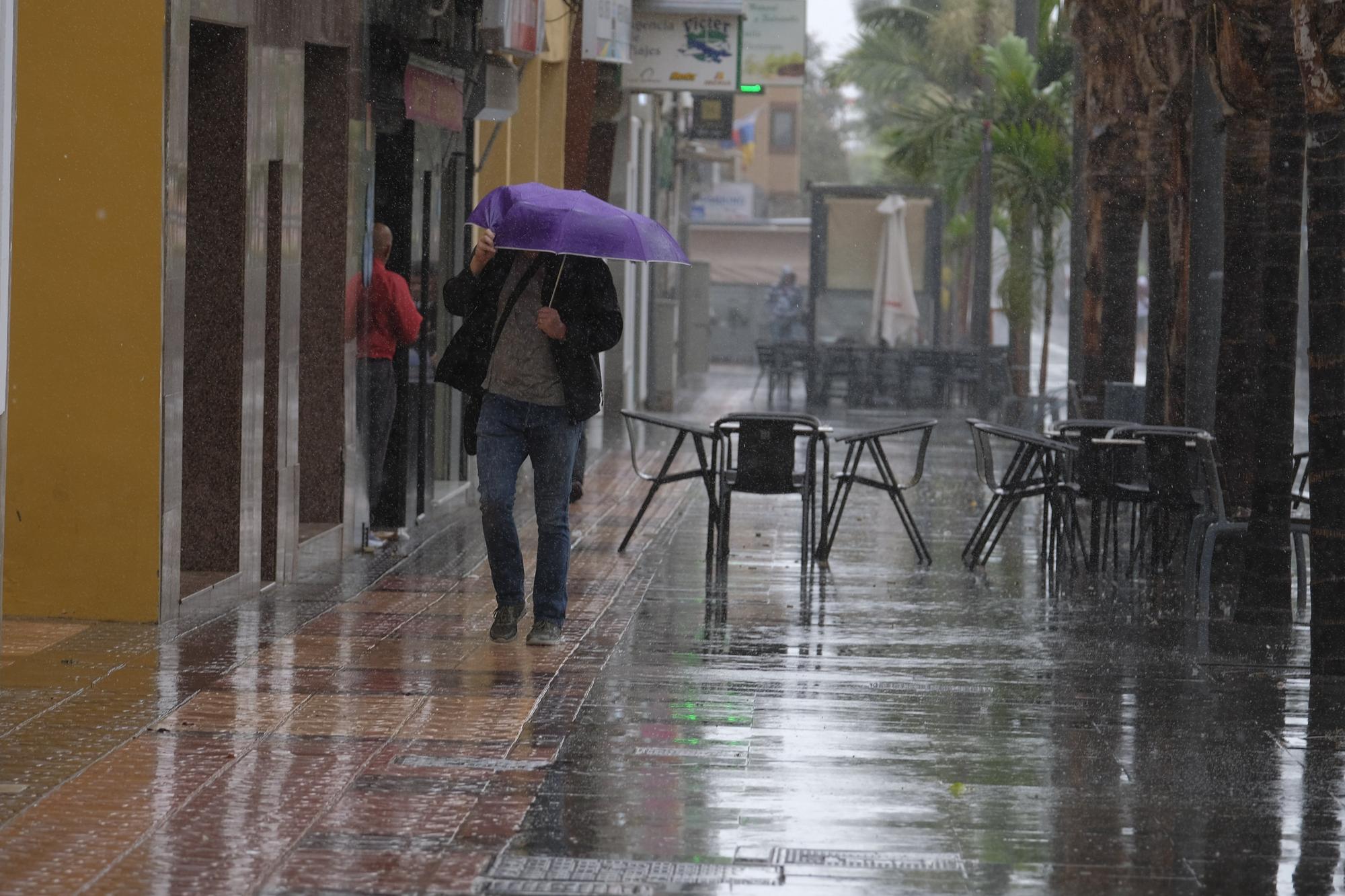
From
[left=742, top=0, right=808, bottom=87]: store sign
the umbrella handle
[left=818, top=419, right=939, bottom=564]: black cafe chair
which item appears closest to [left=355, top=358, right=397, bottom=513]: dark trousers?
[left=818, top=419, right=939, bottom=564]: black cafe chair

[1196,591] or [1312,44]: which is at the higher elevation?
[1312,44]

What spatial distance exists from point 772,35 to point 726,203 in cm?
3382

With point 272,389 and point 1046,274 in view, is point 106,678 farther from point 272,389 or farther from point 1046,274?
point 1046,274

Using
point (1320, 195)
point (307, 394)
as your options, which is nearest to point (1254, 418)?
point (1320, 195)

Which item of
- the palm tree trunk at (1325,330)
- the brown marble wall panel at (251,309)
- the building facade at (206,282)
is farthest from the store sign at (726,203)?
the palm tree trunk at (1325,330)

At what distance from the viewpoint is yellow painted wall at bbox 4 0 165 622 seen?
8344mm

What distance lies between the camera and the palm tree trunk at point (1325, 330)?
7734 mm

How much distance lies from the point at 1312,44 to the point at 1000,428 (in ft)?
12.6

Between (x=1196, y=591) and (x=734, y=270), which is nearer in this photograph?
(x=1196, y=591)

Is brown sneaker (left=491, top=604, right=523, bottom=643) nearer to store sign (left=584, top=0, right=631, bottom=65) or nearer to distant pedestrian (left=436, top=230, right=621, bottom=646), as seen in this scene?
distant pedestrian (left=436, top=230, right=621, bottom=646)

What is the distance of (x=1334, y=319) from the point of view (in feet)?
26.0

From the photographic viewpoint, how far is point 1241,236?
33.9 feet

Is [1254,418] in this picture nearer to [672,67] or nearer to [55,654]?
[55,654]

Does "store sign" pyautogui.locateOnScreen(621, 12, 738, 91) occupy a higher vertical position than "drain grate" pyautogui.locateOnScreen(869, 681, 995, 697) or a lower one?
higher
